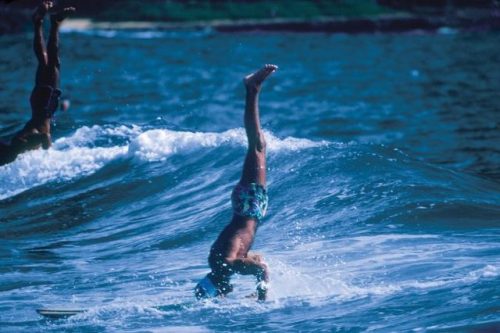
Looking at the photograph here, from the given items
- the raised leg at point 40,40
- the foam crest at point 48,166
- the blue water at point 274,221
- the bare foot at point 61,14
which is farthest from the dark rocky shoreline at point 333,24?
the bare foot at point 61,14

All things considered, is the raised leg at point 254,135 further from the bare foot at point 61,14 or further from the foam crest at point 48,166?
the foam crest at point 48,166

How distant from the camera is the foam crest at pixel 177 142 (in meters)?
14.8

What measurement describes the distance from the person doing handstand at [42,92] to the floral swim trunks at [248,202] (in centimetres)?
515

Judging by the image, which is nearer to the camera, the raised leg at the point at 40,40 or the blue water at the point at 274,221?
the blue water at the point at 274,221

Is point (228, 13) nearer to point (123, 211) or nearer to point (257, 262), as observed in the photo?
point (123, 211)

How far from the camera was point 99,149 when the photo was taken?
51.4ft

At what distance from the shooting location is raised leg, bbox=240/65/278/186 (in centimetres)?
830

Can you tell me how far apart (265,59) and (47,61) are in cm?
2658

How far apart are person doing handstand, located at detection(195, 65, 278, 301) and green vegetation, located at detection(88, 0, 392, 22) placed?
45.1m

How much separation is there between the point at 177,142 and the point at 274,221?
13.7 ft

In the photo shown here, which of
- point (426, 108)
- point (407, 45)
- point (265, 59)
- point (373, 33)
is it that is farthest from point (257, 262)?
point (373, 33)

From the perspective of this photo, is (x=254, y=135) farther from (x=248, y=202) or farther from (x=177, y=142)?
(x=177, y=142)

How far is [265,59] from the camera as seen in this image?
3966cm

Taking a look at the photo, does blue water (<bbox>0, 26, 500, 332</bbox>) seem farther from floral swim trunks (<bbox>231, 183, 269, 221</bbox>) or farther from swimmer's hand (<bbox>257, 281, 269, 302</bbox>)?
floral swim trunks (<bbox>231, 183, 269, 221</bbox>)
